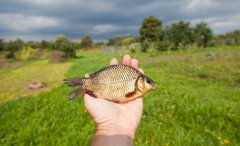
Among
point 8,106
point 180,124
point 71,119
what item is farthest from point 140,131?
point 8,106

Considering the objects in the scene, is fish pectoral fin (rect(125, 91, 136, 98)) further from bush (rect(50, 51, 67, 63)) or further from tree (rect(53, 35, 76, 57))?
tree (rect(53, 35, 76, 57))

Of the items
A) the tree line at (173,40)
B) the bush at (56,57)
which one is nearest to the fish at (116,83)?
the bush at (56,57)

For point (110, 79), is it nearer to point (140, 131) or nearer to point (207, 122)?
point (140, 131)

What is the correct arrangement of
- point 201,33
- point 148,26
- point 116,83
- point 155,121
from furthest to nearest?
point 148,26
point 201,33
point 155,121
point 116,83

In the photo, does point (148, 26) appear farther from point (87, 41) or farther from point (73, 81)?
point (73, 81)

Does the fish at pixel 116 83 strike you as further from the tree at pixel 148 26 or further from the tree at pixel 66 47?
the tree at pixel 148 26

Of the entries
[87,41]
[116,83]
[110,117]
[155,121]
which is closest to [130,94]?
[116,83]
